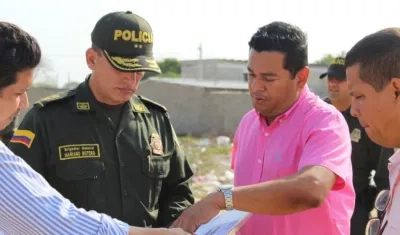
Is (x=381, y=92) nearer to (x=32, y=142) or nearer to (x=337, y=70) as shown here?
(x=32, y=142)

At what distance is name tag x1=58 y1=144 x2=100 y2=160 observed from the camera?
2516 millimetres

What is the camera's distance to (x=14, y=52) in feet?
5.96

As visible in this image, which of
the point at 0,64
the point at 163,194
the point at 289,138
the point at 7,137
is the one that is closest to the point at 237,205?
the point at 289,138

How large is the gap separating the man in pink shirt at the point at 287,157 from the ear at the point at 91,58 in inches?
28.5

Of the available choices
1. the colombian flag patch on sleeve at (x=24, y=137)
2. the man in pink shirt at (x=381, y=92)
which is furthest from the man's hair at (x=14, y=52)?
the man in pink shirt at (x=381, y=92)

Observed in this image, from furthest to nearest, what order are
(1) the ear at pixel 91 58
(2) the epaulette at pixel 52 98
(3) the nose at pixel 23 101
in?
1. (1) the ear at pixel 91 58
2. (2) the epaulette at pixel 52 98
3. (3) the nose at pixel 23 101

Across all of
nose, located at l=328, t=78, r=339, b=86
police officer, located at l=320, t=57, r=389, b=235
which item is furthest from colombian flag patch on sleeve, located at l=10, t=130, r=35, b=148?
nose, located at l=328, t=78, r=339, b=86

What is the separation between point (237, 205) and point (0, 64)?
989 mm

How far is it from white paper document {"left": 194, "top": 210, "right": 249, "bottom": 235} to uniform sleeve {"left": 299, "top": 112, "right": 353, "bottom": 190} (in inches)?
13.0

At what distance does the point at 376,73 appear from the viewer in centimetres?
174

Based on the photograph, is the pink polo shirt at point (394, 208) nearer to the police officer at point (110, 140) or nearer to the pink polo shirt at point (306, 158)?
the pink polo shirt at point (306, 158)

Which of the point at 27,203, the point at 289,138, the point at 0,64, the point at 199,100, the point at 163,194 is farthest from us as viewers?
the point at 199,100

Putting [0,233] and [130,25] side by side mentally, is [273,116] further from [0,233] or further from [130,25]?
[0,233]

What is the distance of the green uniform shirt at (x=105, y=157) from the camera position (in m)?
2.50
